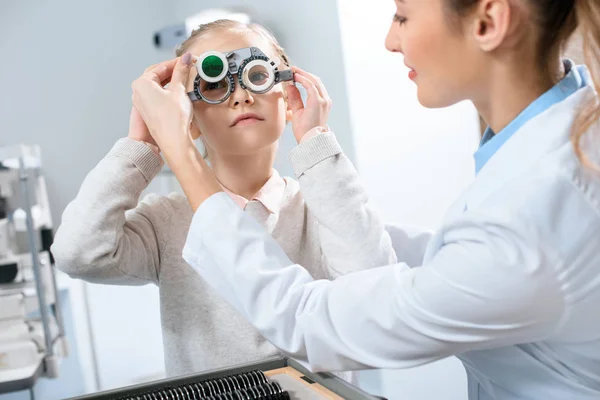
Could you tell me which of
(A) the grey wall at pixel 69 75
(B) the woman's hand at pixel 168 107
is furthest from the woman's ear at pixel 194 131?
(A) the grey wall at pixel 69 75

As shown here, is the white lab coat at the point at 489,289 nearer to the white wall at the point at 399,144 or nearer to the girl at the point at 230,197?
the girl at the point at 230,197

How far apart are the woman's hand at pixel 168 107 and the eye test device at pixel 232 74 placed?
0.03 meters

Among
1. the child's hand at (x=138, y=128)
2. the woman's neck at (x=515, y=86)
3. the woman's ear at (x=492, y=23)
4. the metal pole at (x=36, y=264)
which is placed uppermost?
the woman's ear at (x=492, y=23)

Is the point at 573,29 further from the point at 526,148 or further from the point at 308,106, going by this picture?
the point at 308,106

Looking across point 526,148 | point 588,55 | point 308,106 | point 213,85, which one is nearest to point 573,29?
point 588,55

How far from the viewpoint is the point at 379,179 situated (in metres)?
2.23

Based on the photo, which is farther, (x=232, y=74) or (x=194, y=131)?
(x=194, y=131)

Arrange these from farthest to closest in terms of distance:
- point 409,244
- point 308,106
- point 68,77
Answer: point 68,77
point 409,244
point 308,106

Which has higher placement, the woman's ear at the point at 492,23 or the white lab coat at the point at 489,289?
the woman's ear at the point at 492,23

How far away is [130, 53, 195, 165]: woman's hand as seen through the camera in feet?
2.89

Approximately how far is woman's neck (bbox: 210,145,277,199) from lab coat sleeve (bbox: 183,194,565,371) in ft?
0.77

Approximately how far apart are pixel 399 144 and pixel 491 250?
1.67 meters

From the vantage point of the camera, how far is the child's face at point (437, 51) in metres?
0.72

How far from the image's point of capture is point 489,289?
626 mm
